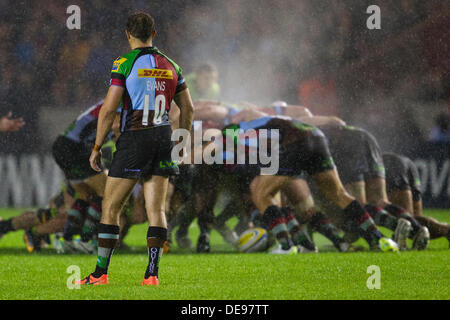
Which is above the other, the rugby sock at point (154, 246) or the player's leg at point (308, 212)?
the rugby sock at point (154, 246)

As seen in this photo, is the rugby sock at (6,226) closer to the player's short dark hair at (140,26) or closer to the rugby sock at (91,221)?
the rugby sock at (91,221)

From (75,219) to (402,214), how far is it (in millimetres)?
3057

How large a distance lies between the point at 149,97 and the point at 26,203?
32.3 ft

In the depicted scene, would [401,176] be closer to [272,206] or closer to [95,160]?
[272,206]

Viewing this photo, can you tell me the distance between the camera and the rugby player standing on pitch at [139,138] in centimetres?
407

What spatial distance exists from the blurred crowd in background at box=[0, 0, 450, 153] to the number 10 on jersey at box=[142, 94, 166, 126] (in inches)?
331

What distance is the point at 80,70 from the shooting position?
12.6m

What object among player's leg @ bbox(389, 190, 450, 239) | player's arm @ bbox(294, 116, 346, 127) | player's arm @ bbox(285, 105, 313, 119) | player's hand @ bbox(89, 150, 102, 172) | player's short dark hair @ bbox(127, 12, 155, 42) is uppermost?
player's short dark hair @ bbox(127, 12, 155, 42)

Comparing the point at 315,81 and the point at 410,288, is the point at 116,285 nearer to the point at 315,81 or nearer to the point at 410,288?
the point at 410,288

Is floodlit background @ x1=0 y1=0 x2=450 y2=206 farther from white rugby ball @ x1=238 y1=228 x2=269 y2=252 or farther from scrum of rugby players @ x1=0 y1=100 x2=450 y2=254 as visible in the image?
white rugby ball @ x1=238 y1=228 x2=269 y2=252

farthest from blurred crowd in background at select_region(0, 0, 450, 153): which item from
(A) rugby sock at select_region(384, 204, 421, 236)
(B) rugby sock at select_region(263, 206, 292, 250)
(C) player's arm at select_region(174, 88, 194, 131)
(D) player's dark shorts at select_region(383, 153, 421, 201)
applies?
(C) player's arm at select_region(174, 88, 194, 131)

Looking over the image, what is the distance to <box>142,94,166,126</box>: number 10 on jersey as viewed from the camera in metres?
4.12

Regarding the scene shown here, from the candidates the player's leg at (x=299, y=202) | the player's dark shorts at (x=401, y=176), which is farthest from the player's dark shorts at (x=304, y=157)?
the player's dark shorts at (x=401, y=176)
